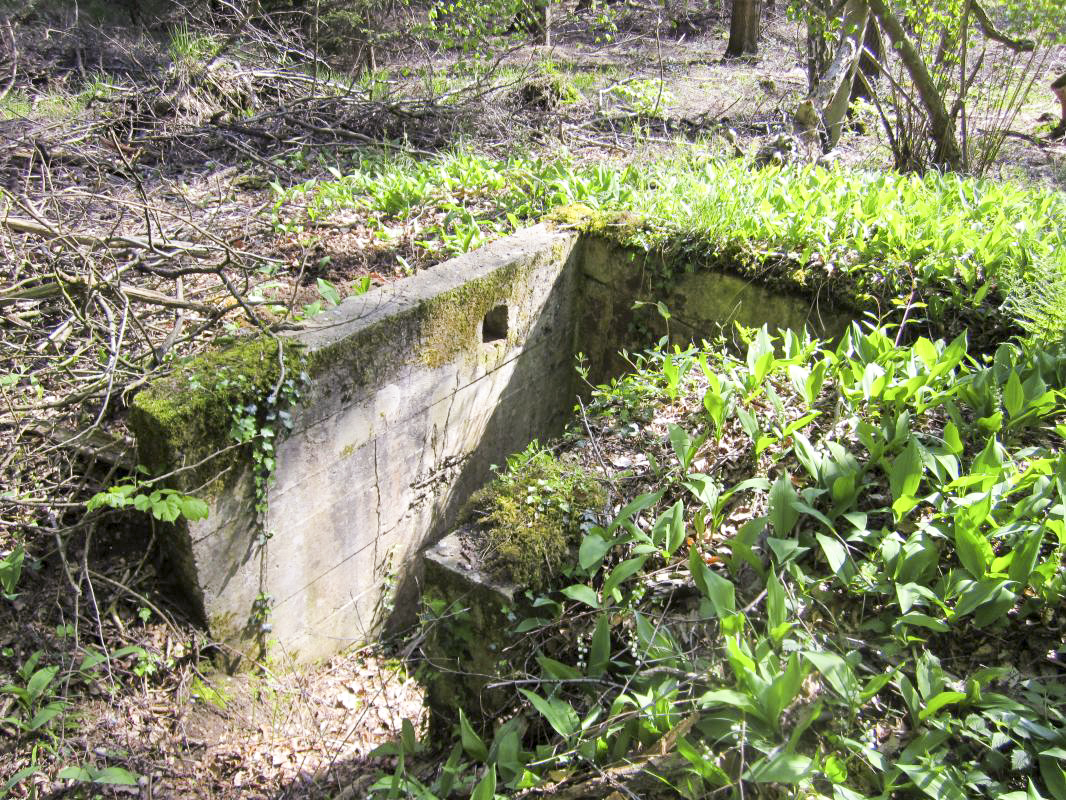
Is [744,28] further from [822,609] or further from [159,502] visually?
[159,502]

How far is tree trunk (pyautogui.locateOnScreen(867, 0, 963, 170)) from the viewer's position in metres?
7.16

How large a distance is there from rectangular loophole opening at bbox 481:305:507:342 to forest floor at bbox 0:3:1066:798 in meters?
0.62

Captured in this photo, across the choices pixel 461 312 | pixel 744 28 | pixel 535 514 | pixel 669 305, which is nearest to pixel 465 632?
pixel 535 514

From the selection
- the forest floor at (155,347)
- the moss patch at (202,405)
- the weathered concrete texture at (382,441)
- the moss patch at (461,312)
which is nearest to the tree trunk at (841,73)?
the forest floor at (155,347)

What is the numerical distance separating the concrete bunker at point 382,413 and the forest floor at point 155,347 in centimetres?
31

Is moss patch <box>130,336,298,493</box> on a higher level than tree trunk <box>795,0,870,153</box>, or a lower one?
lower

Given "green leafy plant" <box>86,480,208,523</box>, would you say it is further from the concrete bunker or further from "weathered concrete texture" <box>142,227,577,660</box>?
"weathered concrete texture" <box>142,227,577,660</box>

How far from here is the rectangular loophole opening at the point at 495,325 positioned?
482 centimetres

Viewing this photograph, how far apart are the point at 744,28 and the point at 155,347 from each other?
524 inches

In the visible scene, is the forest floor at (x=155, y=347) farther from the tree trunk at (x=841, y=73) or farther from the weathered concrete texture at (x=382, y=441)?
the tree trunk at (x=841, y=73)

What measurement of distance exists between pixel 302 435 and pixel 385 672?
1558mm

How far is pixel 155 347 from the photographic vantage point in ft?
12.6

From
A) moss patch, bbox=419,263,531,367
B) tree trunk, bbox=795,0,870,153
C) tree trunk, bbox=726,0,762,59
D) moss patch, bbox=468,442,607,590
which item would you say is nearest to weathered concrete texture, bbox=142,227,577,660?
moss patch, bbox=419,263,531,367

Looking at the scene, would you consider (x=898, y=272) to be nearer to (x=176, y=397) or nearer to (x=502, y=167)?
(x=502, y=167)
